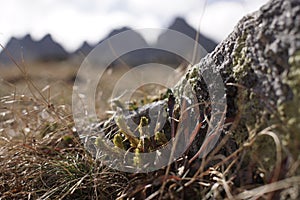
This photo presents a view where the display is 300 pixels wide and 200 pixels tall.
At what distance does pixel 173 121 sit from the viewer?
48.3 inches

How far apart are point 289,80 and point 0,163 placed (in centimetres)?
120

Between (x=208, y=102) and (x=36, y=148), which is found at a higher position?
(x=36, y=148)

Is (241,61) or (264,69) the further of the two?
(241,61)

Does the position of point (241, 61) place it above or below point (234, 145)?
above

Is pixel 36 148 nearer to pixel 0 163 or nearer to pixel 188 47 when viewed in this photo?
pixel 0 163

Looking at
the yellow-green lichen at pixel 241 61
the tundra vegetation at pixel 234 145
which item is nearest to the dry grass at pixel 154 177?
the tundra vegetation at pixel 234 145

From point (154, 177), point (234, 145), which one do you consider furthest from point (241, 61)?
point (154, 177)

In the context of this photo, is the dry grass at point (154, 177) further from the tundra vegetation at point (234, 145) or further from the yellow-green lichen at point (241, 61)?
the yellow-green lichen at point (241, 61)

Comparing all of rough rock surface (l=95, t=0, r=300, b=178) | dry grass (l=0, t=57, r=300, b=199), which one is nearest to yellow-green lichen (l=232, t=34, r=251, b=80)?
rough rock surface (l=95, t=0, r=300, b=178)

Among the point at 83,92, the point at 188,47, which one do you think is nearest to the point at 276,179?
the point at 188,47

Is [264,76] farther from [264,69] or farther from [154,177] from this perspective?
[154,177]

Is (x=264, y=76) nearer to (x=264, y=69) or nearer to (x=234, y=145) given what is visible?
(x=264, y=69)

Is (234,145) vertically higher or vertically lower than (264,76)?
lower

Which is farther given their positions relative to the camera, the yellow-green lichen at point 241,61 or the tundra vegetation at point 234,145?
the yellow-green lichen at point 241,61
